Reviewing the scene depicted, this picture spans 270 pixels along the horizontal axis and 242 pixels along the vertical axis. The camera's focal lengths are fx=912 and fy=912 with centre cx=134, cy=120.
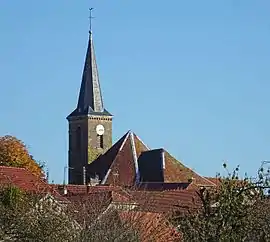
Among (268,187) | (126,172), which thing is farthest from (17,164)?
(268,187)

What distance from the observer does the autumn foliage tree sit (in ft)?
196

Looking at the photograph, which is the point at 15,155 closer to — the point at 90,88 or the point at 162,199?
the point at 162,199

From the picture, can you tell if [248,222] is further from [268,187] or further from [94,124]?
[94,124]

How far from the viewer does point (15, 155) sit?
198 ft

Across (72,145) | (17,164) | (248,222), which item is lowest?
A: (248,222)

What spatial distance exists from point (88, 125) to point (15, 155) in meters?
42.1

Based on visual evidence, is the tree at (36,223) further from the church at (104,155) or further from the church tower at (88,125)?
the church tower at (88,125)

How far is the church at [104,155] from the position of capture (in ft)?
273

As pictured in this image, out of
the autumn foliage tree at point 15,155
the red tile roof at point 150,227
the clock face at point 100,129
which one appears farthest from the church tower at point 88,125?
the red tile roof at point 150,227

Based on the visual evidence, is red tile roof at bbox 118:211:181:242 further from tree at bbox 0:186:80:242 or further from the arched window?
the arched window

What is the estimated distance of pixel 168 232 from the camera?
991 inches

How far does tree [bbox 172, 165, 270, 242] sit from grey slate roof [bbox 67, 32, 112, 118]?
82736 millimetres

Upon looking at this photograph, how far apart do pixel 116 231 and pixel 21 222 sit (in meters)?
2.50

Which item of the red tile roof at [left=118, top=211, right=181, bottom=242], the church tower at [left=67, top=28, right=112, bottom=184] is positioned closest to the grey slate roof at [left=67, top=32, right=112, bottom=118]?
the church tower at [left=67, top=28, right=112, bottom=184]
